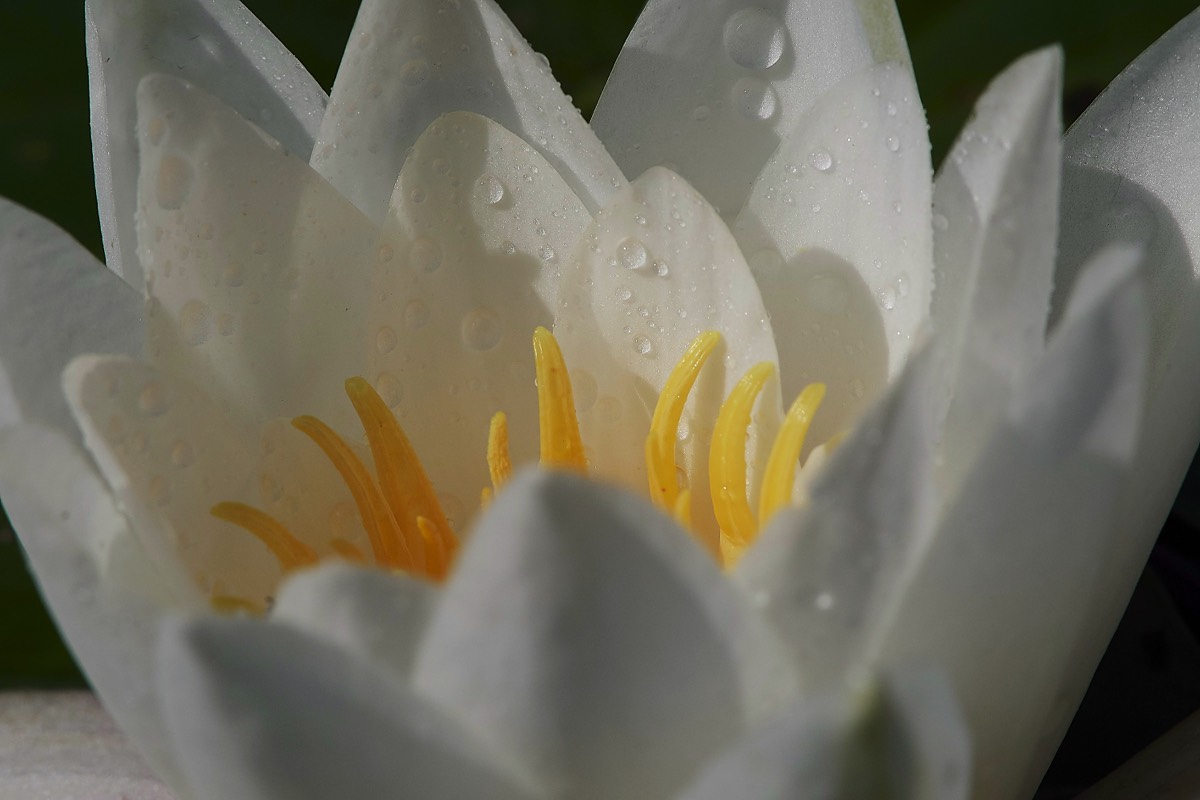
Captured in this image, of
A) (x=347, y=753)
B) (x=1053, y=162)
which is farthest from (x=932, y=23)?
(x=347, y=753)

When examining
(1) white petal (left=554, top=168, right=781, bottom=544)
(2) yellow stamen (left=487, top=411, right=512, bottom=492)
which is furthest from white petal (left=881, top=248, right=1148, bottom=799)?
(2) yellow stamen (left=487, top=411, right=512, bottom=492)

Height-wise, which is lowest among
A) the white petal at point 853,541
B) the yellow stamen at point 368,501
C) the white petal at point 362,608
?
the yellow stamen at point 368,501

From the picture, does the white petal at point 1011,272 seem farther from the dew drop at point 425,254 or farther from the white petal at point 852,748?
the dew drop at point 425,254

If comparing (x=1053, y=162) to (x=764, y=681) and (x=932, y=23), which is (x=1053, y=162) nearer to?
(x=764, y=681)

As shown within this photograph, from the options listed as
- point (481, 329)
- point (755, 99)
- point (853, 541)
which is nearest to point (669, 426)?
point (481, 329)

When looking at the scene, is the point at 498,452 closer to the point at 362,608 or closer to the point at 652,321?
the point at 652,321

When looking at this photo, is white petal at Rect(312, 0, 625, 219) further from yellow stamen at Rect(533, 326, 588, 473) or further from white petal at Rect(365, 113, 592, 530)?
yellow stamen at Rect(533, 326, 588, 473)

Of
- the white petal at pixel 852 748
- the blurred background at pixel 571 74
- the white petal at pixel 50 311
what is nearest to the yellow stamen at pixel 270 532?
the white petal at pixel 50 311
